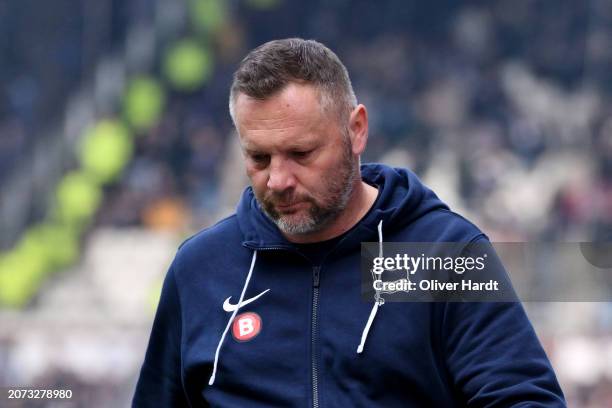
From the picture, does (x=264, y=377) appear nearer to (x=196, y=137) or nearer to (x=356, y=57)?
(x=196, y=137)

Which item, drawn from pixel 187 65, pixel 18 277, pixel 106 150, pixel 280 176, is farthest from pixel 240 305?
pixel 187 65

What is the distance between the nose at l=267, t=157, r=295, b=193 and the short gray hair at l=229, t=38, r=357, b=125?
12 cm

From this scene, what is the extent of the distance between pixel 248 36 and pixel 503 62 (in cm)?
243

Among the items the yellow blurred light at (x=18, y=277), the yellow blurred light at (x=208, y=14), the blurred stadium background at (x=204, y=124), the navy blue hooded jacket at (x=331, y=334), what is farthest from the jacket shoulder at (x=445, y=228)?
the yellow blurred light at (x=208, y=14)

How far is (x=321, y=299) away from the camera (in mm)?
2541

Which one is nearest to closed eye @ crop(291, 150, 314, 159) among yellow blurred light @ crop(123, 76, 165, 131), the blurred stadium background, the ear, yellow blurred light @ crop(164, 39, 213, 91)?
the ear

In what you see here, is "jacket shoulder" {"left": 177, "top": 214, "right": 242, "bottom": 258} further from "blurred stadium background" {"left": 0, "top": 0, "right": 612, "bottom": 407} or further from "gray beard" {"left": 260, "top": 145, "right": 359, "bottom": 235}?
"blurred stadium background" {"left": 0, "top": 0, "right": 612, "bottom": 407}

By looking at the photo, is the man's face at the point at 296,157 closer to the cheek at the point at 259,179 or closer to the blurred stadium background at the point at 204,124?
the cheek at the point at 259,179

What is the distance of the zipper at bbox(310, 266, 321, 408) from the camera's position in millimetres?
2469

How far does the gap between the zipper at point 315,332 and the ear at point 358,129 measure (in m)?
0.24

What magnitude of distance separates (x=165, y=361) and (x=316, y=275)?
1.24ft

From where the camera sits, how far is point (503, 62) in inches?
505

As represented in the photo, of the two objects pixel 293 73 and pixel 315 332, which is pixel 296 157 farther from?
pixel 315 332

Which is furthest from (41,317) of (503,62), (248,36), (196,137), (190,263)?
(190,263)
